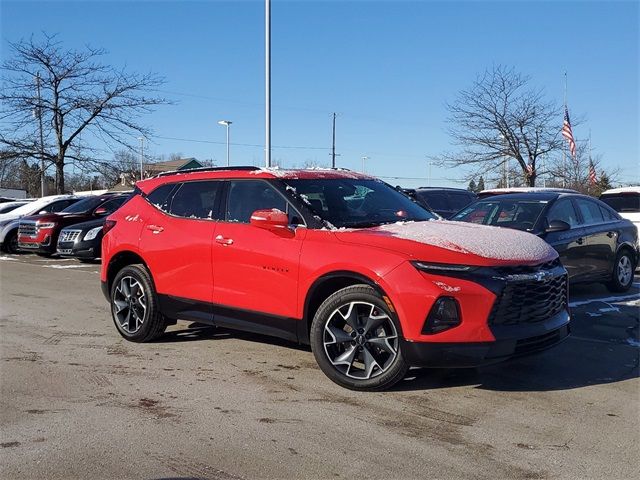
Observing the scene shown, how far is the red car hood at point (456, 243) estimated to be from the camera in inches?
175

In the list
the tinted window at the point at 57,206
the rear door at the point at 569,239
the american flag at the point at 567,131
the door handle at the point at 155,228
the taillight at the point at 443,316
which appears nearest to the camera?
the taillight at the point at 443,316

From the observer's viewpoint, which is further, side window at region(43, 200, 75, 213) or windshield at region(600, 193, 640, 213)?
side window at region(43, 200, 75, 213)

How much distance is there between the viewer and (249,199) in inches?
225

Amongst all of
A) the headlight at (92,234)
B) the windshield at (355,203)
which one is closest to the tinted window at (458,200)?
the headlight at (92,234)

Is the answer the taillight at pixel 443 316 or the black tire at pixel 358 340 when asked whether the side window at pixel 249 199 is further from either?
the taillight at pixel 443 316

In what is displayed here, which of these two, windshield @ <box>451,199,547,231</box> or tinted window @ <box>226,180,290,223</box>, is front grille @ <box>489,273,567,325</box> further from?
windshield @ <box>451,199,547,231</box>

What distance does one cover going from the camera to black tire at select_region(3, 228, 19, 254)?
58.2ft

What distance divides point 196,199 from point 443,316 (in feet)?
9.46

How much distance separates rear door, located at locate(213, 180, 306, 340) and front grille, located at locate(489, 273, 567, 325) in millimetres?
1617

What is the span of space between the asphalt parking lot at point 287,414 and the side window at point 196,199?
4.45 ft

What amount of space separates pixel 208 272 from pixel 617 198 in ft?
35.8

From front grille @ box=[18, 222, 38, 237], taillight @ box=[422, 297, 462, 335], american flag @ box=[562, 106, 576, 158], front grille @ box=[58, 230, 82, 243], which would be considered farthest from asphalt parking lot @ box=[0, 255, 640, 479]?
american flag @ box=[562, 106, 576, 158]

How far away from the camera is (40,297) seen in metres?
9.59

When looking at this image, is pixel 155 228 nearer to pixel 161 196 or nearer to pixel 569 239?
pixel 161 196
